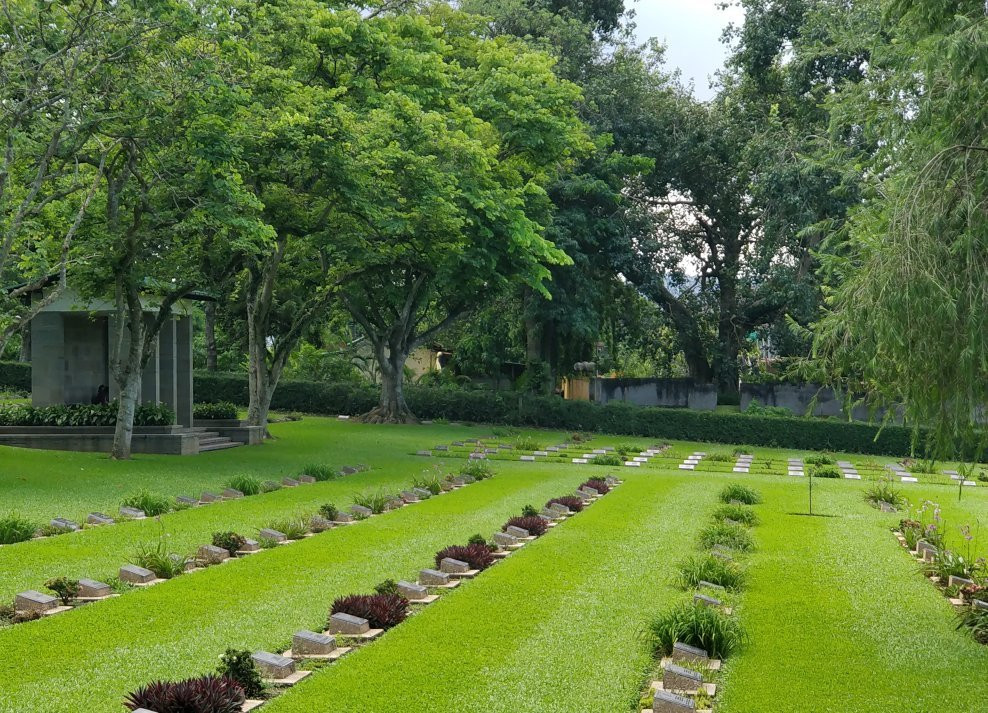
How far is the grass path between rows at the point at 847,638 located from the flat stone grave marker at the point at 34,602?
580cm

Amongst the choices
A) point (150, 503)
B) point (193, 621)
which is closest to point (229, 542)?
point (193, 621)

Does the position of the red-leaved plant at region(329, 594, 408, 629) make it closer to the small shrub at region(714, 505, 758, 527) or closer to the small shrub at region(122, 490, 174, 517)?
the small shrub at region(122, 490, 174, 517)

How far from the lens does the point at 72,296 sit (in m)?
24.6

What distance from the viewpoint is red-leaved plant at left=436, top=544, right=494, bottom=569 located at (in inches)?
453

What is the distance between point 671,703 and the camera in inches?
264

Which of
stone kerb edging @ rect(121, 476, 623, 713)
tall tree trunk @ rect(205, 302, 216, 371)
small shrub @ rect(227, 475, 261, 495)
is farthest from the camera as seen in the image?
tall tree trunk @ rect(205, 302, 216, 371)

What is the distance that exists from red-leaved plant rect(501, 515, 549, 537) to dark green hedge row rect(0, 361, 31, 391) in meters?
30.8

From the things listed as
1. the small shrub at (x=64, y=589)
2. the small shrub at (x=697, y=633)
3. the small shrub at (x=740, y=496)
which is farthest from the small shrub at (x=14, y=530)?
the small shrub at (x=740, y=496)

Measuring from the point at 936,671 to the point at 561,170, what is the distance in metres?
28.9

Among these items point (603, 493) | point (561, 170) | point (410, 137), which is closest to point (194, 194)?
point (410, 137)

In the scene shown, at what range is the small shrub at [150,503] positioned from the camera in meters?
15.1

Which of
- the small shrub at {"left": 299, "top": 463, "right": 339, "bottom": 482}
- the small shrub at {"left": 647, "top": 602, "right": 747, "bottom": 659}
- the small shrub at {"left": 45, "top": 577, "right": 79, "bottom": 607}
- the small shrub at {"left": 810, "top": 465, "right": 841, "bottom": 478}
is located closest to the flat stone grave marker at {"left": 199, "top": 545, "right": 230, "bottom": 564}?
the small shrub at {"left": 45, "top": 577, "right": 79, "bottom": 607}

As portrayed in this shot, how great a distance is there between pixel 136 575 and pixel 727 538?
7.02 metres

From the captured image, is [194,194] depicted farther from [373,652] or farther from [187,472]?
[373,652]
